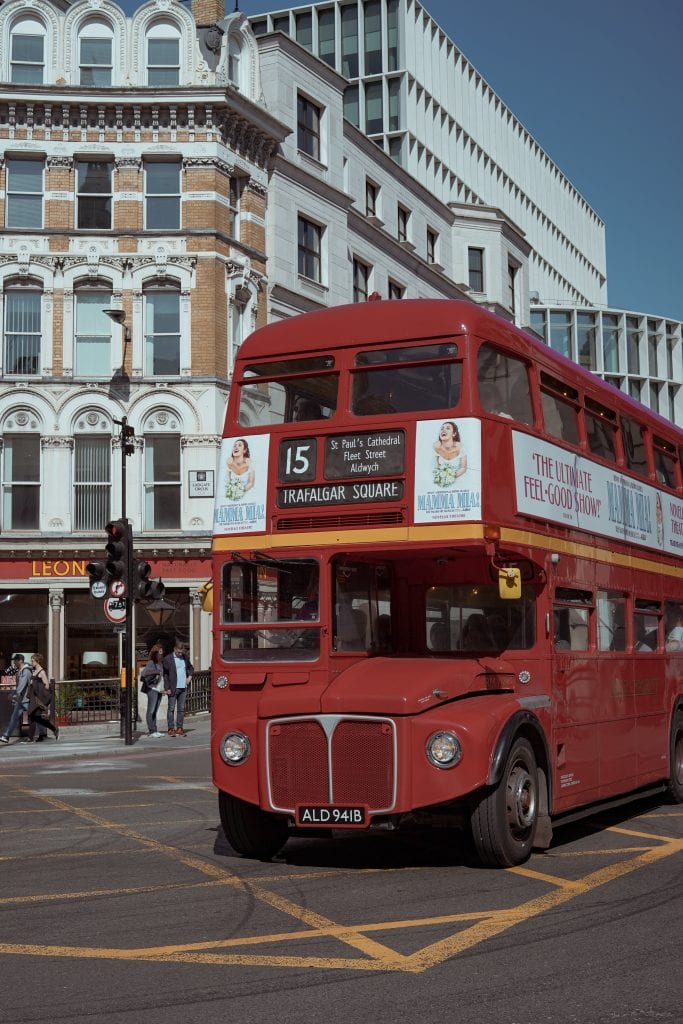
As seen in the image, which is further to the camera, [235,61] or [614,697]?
[235,61]

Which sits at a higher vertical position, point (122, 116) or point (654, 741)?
point (122, 116)

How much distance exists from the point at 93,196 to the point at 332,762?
2889cm

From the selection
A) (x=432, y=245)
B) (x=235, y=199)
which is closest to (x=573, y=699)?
(x=235, y=199)

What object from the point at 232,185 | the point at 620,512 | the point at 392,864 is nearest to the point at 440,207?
the point at 232,185

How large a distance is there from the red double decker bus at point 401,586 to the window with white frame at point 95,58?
27551 millimetres

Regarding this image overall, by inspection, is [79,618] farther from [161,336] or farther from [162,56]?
[162,56]

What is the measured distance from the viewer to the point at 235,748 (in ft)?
31.5

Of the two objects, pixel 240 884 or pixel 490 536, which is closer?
pixel 240 884

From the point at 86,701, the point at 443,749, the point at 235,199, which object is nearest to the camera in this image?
the point at 443,749

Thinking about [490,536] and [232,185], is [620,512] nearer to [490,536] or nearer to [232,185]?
[490,536]

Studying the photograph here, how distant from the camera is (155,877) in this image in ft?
30.6

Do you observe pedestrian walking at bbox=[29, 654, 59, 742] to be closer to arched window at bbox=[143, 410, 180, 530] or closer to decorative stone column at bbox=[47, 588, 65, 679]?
decorative stone column at bbox=[47, 588, 65, 679]

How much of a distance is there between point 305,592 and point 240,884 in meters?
2.18

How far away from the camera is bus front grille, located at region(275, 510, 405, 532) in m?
9.74
